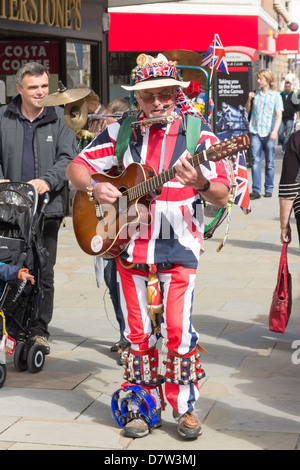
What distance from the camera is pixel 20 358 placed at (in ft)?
18.7

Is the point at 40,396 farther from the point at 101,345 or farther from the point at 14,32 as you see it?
the point at 14,32

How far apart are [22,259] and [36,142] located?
2.92 ft

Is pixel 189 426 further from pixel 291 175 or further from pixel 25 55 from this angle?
pixel 25 55

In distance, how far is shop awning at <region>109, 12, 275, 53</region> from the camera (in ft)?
72.1

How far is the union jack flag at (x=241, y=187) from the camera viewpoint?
5445 mm

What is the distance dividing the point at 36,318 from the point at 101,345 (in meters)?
0.74

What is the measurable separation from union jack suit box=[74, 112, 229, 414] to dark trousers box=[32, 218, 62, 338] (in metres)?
1.67

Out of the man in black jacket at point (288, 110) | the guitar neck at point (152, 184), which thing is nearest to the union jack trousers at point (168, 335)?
the guitar neck at point (152, 184)

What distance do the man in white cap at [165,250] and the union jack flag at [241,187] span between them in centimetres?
88

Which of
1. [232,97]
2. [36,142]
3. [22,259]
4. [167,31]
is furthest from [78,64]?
[167,31]

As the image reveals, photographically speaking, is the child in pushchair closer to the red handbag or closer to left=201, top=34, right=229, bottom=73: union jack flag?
the red handbag

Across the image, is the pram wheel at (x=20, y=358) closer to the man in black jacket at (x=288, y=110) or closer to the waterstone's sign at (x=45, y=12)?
the waterstone's sign at (x=45, y=12)

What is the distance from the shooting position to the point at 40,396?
5.22 m
